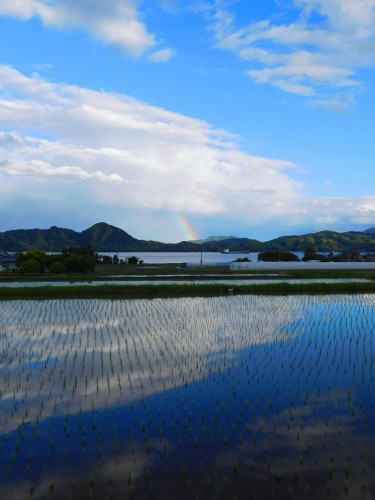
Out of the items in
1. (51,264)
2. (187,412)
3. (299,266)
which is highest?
(51,264)

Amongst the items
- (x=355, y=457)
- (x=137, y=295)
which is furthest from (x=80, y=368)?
(x=137, y=295)

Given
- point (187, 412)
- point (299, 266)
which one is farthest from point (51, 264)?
point (187, 412)

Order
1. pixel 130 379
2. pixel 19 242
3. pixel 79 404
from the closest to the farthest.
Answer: pixel 79 404 < pixel 130 379 < pixel 19 242

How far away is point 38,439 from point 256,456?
3300 millimetres

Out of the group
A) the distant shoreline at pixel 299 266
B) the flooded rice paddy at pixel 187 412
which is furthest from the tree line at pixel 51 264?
the flooded rice paddy at pixel 187 412

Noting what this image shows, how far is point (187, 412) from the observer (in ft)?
24.6

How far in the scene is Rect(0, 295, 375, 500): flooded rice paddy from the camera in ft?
17.7

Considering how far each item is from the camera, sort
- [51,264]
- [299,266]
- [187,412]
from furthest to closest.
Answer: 1. [299,266]
2. [51,264]
3. [187,412]

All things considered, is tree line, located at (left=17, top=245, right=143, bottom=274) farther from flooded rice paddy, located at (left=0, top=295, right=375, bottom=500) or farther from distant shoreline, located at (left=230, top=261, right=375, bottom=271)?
flooded rice paddy, located at (left=0, top=295, right=375, bottom=500)

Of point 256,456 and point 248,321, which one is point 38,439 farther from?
point 248,321

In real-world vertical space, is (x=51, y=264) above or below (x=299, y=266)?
above

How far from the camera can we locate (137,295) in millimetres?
26281

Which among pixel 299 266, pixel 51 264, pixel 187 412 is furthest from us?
pixel 299 266

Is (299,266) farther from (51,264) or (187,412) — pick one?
(187,412)
